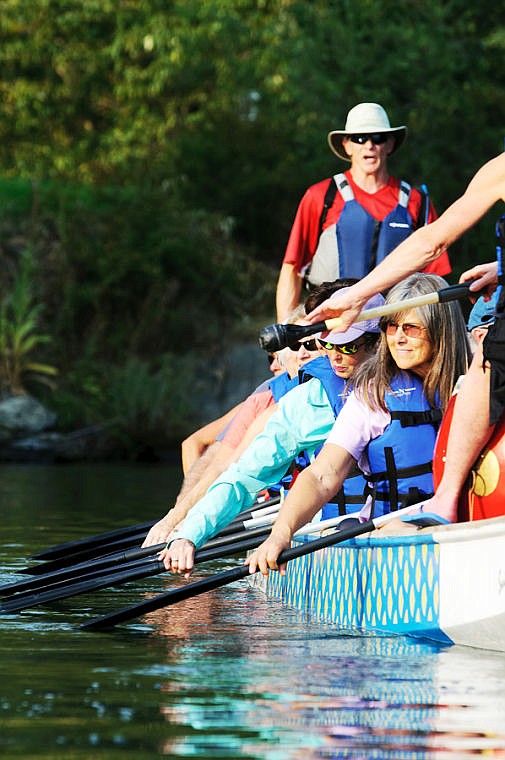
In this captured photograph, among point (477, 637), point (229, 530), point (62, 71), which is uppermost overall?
point (62, 71)

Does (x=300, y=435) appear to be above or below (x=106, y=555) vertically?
above

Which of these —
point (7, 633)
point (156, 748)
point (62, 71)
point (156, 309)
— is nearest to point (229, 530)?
point (7, 633)

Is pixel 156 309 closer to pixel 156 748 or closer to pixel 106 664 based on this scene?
pixel 106 664

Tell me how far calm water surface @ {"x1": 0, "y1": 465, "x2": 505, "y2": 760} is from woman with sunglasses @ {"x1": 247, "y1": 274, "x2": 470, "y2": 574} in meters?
0.58

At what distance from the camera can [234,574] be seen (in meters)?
5.73

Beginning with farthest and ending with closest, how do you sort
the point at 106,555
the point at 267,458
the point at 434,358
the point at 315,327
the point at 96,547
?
the point at 96,547, the point at 106,555, the point at 267,458, the point at 434,358, the point at 315,327

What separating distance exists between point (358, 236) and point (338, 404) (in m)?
2.36

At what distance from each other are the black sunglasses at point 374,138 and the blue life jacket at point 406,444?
9.30 feet

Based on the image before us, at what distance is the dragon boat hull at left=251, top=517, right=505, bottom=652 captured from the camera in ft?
16.8

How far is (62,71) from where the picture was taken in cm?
3027

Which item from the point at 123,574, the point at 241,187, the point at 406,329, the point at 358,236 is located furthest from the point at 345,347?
the point at 241,187

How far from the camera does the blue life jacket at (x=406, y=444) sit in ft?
19.6

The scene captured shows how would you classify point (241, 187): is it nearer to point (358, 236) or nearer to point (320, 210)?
point (320, 210)

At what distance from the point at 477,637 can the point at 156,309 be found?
1521 cm
